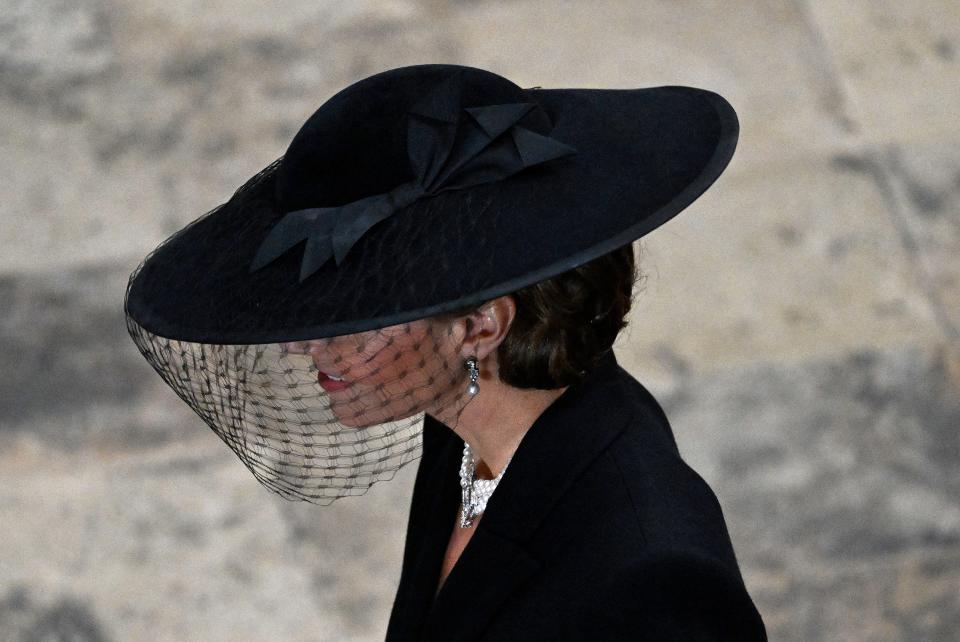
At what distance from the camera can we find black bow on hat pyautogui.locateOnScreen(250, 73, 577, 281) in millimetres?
1302

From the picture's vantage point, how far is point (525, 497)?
60.8 inches

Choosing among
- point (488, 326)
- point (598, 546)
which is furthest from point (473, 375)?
point (598, 546)

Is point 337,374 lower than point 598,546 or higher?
higher

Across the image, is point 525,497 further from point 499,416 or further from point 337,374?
point 337,374

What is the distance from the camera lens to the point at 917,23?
4.69 meters

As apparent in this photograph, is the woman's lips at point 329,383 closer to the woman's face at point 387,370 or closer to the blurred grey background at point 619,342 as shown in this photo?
the woman's face at point 387,370

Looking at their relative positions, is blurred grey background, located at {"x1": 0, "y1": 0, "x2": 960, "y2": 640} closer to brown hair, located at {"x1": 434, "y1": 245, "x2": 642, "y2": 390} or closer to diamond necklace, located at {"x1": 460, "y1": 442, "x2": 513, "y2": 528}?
diamond necklace, located at {"x1": 460, "y1": 442, "x2": 513, "y2": 528}

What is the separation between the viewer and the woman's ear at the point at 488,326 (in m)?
1.43

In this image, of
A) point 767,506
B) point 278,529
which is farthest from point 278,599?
point 767,506

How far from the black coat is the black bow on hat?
1.29ft

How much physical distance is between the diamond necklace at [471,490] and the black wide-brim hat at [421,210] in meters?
0.54

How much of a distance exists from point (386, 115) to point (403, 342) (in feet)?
0.88

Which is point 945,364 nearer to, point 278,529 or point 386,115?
point 278,529

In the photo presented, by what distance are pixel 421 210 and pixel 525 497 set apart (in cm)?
44
